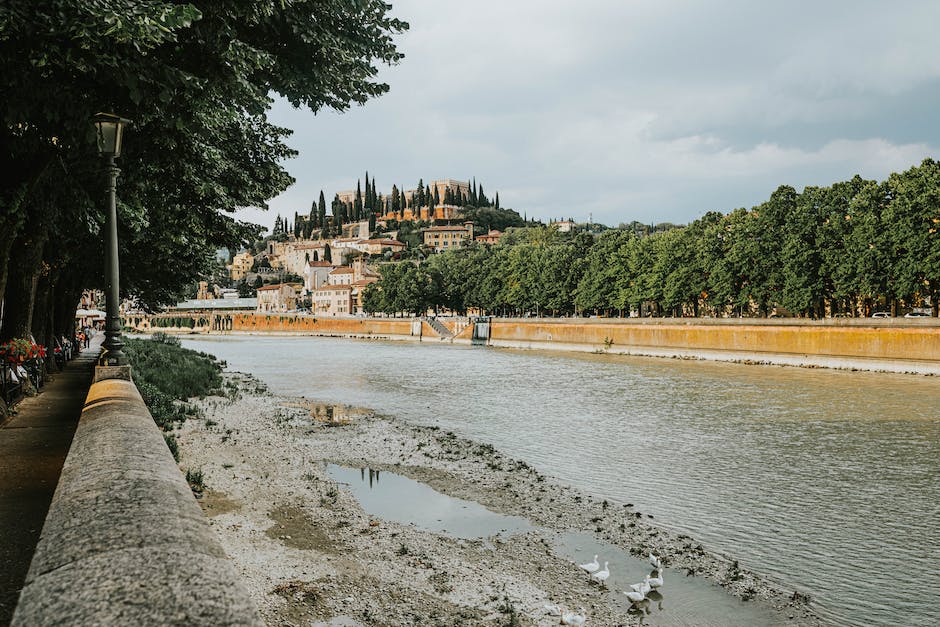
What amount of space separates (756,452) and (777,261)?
131ft

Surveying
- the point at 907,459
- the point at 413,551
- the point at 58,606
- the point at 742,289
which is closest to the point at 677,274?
the point at 742,289

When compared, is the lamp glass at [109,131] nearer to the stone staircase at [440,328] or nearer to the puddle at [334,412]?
the puddle at [334,412]

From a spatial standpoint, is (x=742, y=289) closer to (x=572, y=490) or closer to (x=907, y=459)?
(x=907, y=459)

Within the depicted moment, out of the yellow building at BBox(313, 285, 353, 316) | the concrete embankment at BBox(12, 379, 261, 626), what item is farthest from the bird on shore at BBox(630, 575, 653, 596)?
the yellow building at BBox(313, 285, 353, 316)

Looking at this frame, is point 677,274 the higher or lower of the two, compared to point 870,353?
higher

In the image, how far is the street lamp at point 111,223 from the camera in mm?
8539

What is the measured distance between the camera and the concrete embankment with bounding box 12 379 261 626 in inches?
86.3

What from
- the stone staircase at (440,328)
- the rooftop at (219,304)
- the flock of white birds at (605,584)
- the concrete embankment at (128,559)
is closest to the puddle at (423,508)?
the flock of white birds at (605,584)

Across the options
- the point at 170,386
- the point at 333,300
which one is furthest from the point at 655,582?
the point at 333,300

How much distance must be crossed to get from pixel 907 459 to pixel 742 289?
42.2 meters

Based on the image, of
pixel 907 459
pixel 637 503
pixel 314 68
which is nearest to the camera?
pixel 314 68

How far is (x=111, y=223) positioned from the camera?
965 centimetres

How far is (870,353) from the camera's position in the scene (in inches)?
1542

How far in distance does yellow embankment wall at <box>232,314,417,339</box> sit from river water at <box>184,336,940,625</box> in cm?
5755
